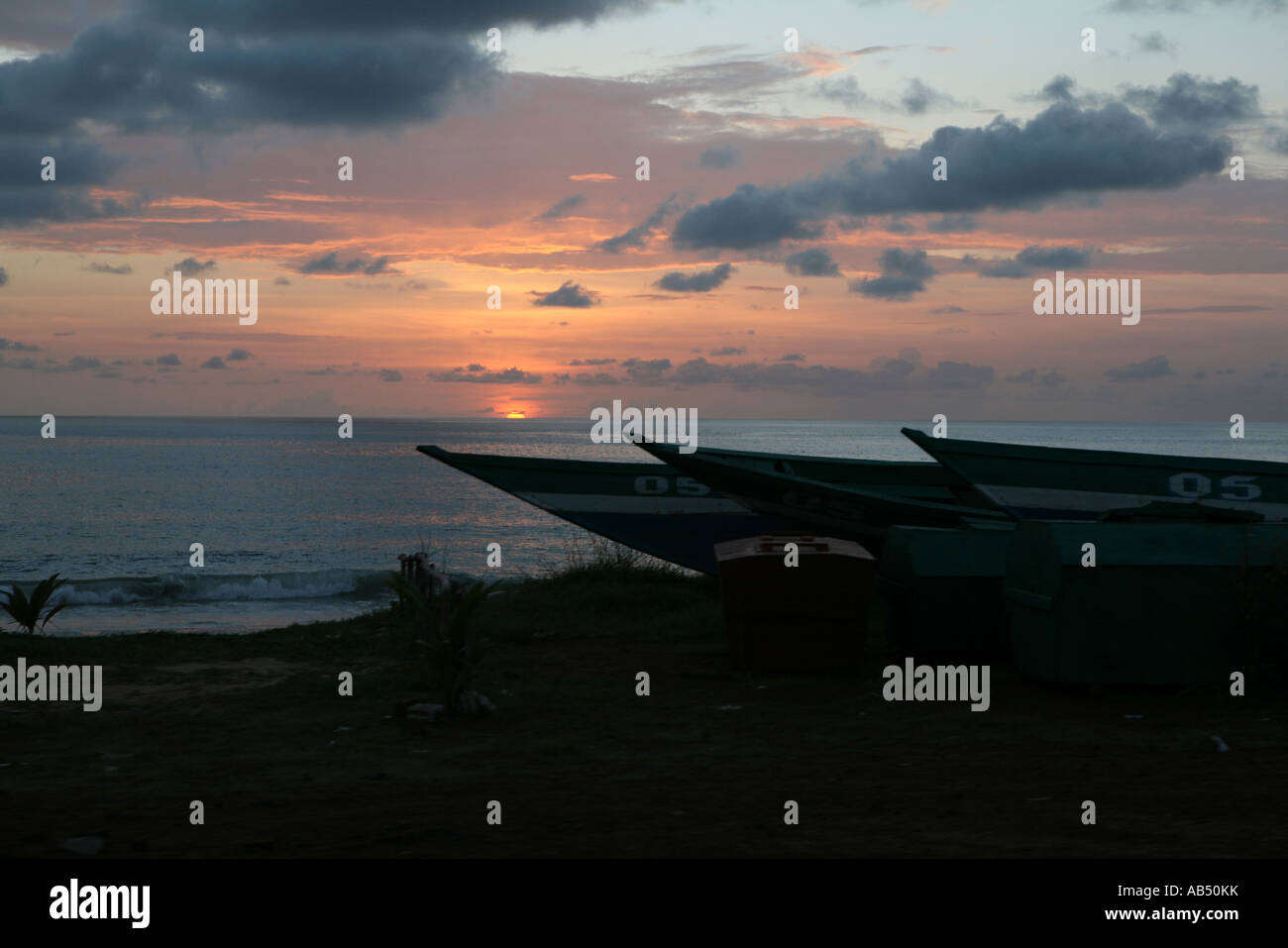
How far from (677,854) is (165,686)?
7482 millimetres

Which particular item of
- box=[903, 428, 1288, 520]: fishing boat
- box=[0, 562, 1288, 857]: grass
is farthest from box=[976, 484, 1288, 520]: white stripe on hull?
box=[0, 562, 1288, 857]: grass

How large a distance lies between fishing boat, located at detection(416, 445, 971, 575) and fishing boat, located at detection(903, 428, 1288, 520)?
2.47 meters

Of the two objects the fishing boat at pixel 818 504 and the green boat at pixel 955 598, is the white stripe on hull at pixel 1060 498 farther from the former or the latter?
the green boat at pixel 955 598

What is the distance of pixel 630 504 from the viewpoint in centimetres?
1794

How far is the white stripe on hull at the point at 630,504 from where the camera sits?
58.1ft

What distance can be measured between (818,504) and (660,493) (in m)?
4.06

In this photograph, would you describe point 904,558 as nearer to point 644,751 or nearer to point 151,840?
point 644,751

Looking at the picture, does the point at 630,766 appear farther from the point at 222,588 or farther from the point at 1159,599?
the point at 222,588

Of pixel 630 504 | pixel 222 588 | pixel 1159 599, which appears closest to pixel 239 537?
pixel 222 588

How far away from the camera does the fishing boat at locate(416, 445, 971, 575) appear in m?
17.7

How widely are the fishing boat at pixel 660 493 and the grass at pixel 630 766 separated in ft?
19.7

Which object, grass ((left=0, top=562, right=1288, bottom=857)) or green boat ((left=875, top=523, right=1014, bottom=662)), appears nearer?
grass ((left=0, top=562, right=1288, bottom=857))

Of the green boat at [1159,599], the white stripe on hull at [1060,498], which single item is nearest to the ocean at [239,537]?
the white stripe on hull at [1060,498]

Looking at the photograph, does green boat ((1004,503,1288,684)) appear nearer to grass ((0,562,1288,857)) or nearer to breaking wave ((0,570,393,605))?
grass ((0,562,1288,857))
